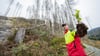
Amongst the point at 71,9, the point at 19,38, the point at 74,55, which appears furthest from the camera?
the point at 71,9

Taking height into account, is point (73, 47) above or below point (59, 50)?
above

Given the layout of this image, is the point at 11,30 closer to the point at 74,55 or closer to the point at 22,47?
the point at 22,47

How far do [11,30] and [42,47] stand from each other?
2169 mm

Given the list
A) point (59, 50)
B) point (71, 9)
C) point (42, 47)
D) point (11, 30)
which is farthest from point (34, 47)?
point (71, 9)

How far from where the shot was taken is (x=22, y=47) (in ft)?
27.2

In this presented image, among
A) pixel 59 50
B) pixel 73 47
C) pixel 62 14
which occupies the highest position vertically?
pixel 62 14

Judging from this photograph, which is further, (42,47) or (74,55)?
(42,47)

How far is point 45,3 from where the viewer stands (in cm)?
1181

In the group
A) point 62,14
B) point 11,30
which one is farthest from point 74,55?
point 62,14

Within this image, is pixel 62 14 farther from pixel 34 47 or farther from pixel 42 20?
pixel 34 47

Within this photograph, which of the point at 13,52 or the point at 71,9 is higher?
the point at 71,9

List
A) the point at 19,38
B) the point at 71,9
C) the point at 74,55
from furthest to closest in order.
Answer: the point at 71,9 < the point at 19,38 < the point at 74,55

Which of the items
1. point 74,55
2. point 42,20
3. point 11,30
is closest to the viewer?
point 74,55

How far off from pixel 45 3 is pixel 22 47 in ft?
13.4
